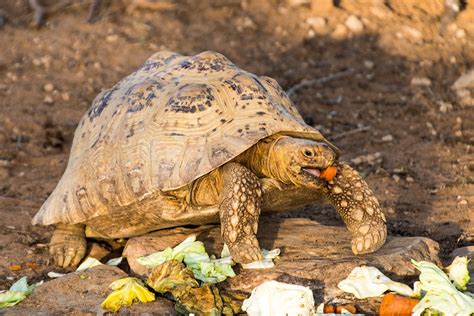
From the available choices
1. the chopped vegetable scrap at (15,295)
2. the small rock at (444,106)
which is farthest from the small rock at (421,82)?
the chopped vegetable scrap at (15,295)

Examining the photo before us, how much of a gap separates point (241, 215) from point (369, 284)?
804mm

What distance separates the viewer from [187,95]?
515 centimetres

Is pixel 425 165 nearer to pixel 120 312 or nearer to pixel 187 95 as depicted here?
pixel 187 95

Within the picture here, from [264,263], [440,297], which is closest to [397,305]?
[440,297]

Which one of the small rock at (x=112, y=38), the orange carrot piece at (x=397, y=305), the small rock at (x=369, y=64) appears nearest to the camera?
the orange carrot piece at (x=397, y=305)

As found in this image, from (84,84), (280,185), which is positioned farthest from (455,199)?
(84,84)

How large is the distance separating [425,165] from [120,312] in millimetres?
3781

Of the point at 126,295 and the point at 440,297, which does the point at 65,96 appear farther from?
the point at 440,297

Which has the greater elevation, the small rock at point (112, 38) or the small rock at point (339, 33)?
the small rock at point (112, 38)

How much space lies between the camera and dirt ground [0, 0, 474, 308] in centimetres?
650

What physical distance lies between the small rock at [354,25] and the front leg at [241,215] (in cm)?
574

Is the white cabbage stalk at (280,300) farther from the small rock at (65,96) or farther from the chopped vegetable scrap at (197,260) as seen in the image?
the small rock at (65,96)

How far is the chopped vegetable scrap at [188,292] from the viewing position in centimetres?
426

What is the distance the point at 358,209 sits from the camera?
194 inches
